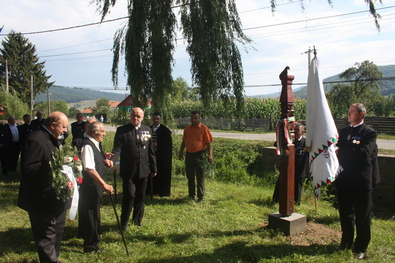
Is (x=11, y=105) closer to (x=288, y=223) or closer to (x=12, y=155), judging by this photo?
(x=12, y=155)

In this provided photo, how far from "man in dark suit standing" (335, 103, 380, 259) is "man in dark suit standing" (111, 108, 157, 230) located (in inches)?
118

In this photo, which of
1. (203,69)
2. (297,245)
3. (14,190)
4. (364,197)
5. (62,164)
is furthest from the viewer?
(14,190)

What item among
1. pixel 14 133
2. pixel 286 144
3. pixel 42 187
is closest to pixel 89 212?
pixel 42 187

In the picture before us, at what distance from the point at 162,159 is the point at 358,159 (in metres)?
4.61

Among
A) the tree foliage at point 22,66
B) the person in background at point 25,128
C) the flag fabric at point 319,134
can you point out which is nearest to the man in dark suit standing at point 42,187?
the flag fabric at point 319,134

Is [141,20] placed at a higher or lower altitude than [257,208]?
higher

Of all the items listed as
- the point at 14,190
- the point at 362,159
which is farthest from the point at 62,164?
the point at 14,190

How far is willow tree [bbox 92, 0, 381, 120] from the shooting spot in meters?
7.54

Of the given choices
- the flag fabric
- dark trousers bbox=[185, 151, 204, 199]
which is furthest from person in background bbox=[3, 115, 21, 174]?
the flag fabric

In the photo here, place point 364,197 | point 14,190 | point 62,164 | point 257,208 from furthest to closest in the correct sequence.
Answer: point 14,190 → point 257,208 → point 364,197 → point 62,164

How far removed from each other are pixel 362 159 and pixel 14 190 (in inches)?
308

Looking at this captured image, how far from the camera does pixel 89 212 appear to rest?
4363 millimetres

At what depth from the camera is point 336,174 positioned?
4.51 m

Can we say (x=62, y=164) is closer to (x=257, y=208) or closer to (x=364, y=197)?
(x=364, y=197)
